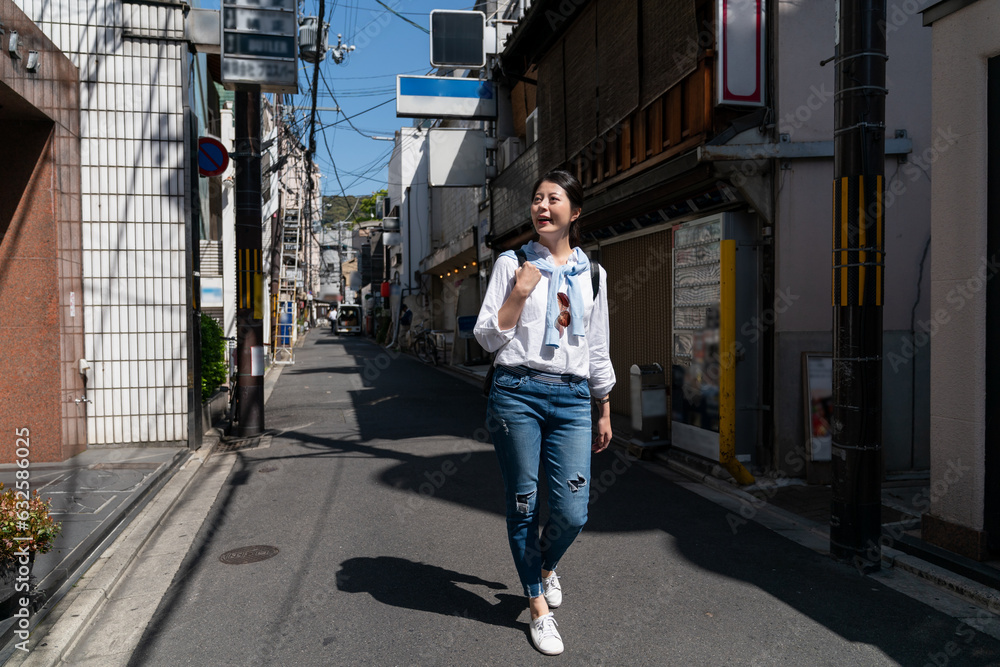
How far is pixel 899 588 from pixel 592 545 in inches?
68.5

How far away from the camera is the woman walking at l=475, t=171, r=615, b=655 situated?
304 cm

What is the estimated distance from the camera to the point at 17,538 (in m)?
3.29

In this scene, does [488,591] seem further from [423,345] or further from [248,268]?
[423,345]

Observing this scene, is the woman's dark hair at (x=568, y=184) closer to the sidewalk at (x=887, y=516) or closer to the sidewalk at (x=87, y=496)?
the sidewalk at (x=887, y=516)

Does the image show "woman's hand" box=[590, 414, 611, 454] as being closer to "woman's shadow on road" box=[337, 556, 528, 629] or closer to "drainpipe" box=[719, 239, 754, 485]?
"woman's shadow on road" box=[337, 556, 528, 629]

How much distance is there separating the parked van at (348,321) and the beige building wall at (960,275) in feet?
189

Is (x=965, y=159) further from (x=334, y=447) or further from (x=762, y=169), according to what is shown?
(x=334, y=447)

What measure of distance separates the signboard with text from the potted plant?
6065 millimetres

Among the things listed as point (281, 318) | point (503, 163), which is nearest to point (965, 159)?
point (503, 163)

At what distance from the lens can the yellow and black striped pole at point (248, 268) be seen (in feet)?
29.0

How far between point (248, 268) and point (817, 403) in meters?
6.66

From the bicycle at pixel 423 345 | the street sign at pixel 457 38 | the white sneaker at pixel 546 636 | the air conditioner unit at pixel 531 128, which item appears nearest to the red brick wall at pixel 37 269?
the white sneaker at pixel 546 636

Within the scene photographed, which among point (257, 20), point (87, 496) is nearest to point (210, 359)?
point (257, 20)

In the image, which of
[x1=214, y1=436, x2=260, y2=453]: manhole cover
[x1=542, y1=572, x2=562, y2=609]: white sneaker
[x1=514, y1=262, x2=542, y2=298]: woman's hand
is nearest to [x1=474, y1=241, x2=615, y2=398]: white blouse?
[x1=514, y1=262, x2=542, y2=298]: woman's hand
